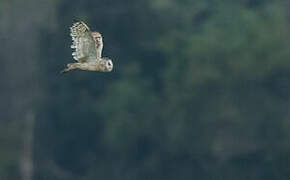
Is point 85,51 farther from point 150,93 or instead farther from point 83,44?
point 150,93

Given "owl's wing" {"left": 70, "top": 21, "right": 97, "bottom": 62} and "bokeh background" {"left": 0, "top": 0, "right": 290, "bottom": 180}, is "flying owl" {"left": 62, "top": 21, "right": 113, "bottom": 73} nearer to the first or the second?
"owl's wing" {"left": 70, "top": 21, "right": 97, "bottom": 62}

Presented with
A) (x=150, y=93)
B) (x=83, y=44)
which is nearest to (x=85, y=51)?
(x=83, y=44)

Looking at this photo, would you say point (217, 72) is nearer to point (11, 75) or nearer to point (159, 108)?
point (159, 108)

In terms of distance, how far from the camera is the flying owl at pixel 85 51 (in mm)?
10320

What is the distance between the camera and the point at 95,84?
25141mm

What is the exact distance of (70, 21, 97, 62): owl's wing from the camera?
10.3 metres

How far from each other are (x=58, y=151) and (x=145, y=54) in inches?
100

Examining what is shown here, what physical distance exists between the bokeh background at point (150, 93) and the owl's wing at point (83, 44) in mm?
11787

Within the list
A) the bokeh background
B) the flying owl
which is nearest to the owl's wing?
the flying owl

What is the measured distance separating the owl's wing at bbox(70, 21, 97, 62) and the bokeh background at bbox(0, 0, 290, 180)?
38.7 ft

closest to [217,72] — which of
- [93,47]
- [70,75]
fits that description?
[70,75]

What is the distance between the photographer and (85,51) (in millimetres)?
10492

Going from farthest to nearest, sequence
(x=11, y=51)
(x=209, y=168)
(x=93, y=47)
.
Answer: (x=11, y=51), (x=209, y=168), (x=93, y=47)

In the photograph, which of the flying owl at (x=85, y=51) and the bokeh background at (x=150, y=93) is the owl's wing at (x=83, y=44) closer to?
the flying owl at (x=85, y=51)
